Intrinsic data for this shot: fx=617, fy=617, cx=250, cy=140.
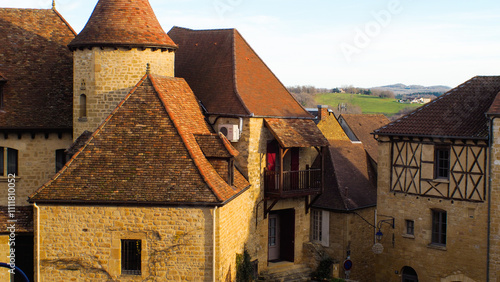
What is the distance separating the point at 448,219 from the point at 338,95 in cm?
7198

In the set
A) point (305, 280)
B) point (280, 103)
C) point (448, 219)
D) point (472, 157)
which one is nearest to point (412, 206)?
point (448, 219)

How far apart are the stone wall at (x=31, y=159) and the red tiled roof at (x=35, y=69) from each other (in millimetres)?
595

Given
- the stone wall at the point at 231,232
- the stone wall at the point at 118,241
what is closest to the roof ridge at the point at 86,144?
the stone wall at the point at 118,241

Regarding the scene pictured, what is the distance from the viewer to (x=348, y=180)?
28.3 meters

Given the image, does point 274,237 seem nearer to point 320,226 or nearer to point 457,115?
point 320,226

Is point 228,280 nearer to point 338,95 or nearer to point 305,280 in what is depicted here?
point 305,280

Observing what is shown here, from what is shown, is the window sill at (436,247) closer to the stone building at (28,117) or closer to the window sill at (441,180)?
the window sill at (441,180)

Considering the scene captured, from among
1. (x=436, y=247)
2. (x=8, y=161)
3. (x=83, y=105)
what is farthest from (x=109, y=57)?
(x=436, y=247)

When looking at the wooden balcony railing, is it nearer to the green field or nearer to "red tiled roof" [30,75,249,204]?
"red tiled roof" [30,75,249,204]

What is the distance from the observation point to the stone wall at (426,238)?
74.7ft

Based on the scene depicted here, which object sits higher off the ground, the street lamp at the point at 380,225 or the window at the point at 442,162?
the window at the point at 442,162

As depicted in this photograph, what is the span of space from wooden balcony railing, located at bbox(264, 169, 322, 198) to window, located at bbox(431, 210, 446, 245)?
462cm

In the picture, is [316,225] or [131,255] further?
[316,225]

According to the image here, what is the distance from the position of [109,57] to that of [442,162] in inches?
519
